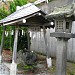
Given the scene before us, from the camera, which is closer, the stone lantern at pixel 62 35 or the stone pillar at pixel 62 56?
the stone lantern at pixel 62 35

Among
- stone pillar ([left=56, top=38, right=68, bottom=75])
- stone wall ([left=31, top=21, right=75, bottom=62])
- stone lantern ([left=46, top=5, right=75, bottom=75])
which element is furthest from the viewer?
stone wall ([left=31, top=21, right=75, bottom=62])

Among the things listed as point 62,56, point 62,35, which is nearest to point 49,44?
point 62,56

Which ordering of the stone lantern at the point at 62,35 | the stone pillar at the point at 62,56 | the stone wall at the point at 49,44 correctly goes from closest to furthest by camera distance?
the stone lantern at the point at 62,35 → the stone pillar at the point at 62,56 → the stone wall at the point at 49,44

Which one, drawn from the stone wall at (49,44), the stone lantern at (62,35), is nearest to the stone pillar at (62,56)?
the stone lantern at (62,35)

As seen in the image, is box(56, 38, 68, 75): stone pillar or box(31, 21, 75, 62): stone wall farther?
box(31, 21, 75, 62): stone wall

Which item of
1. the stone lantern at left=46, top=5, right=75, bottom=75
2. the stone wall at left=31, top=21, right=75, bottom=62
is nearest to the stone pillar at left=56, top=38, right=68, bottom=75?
the stone lantern at left=46, top=5, right=75, bottom=75

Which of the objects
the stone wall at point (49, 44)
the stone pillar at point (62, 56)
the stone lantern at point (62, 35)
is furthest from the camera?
the stone wall at point (49, 44)

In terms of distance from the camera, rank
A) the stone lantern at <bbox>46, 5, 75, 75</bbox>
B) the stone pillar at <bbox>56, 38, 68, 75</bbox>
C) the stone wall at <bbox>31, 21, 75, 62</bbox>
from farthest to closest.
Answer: the stone wall at <bbox>31, 21, 75, 62</bbox>, the stone pillar at <bbox>56, 38, 68, 75</bbox>, the stone lantern at <bbox>46, 5, 75, 75</bbox>

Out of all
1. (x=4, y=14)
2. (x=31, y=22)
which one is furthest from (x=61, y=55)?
(x=4, y=14)

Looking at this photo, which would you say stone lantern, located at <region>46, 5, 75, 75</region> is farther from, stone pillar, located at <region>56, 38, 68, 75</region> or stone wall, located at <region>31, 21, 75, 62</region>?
stone wall, located at <region>31, 21, 75, 62</region>

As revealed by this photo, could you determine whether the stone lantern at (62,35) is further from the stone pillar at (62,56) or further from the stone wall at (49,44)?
the stone wall at (49,44)

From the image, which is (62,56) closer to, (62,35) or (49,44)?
(62,35)

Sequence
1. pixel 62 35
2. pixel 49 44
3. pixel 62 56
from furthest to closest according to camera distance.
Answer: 1. pixel 49 44
2. pixel 62 56
3. pixel 62 35

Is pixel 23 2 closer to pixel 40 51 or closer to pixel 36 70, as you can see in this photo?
pixel 40 51
